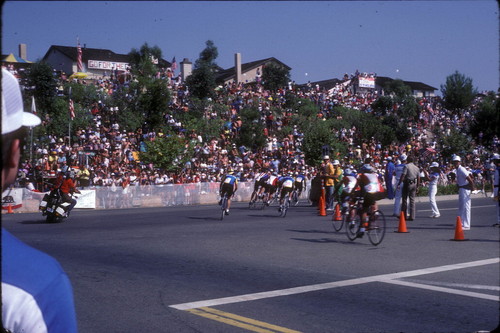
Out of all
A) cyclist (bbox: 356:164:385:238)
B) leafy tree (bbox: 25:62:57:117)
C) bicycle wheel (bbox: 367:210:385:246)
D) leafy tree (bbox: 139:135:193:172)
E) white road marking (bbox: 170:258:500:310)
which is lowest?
white road marking (bbox: 170:258:500:310)

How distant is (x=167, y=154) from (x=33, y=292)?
94.8ft

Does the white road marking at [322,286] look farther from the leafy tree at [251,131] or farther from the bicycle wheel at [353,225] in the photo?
the leafy tree at [251,131]

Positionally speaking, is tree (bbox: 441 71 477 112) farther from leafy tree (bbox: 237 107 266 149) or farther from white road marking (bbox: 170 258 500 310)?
white road marking (bbox: 170 258 500 310)

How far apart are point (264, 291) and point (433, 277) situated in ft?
8.74

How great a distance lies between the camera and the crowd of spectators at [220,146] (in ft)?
84.3

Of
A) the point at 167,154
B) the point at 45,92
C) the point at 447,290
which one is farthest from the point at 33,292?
the point at 167,154

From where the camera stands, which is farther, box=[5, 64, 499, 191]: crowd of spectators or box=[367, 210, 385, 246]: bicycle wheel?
box=[5, 64, 499, 191]: crowd of spectators

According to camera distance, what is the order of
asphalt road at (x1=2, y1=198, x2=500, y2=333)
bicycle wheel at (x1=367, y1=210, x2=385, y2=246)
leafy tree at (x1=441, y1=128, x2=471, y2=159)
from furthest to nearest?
leafy tree at (x1=441, y1=128, x2=471, y2=159) < bicycle wheel at (x1=367, y1=210, x2=385, y2=246) < asphalt road at (x1=2, y1=198, x2=500, y2=333)

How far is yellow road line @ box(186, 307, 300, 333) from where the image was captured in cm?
597

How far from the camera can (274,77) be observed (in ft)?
190

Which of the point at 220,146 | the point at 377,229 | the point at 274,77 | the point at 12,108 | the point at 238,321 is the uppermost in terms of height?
the point at 274,77

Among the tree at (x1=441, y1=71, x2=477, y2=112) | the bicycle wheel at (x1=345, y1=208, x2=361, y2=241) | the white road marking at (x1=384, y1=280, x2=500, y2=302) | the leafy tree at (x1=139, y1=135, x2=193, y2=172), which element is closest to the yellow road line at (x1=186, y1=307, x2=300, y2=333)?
the white road marking at (x1=384, y1=280, x2=500, y2=302)

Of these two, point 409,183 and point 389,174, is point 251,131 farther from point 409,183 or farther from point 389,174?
point 409,183

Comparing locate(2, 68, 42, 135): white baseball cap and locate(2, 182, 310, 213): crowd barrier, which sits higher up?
locate(2, 68, 42, 135): white baseball cap
